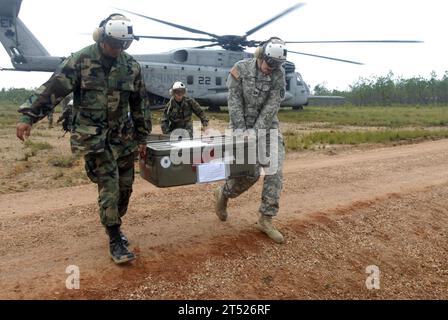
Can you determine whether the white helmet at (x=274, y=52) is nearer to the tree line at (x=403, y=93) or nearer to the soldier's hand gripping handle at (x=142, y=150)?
the soldier's hand gripping handle at (x=142, y=150)

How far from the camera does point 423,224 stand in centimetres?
538

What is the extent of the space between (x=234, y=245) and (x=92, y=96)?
6.20 feet

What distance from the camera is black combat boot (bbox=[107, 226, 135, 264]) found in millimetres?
3531

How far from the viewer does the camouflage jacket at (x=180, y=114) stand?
7.94 metres

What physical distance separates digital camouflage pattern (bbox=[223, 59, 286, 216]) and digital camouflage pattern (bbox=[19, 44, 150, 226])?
41.0 inches

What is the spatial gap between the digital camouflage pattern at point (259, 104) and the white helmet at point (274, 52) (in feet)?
0.58

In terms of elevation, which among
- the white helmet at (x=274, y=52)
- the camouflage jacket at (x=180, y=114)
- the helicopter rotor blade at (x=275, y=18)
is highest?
the helicopter rotor blade at (x=275, y=18)

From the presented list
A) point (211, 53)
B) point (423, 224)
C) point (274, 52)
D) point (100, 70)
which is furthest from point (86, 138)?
point (211, 53)

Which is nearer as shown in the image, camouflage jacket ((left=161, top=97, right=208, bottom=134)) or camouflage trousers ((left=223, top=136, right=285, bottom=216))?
camouflage trousers ((left=223, top=136, right=285, bottom=216))

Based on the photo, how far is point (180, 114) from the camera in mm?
8039

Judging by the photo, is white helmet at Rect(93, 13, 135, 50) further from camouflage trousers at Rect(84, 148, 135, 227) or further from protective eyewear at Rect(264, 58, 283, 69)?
protective eyewear at Rect(264, 58, 283, 69)

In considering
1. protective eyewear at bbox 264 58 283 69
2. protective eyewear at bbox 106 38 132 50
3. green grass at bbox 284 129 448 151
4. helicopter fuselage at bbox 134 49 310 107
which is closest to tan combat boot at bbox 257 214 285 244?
protective eyewear at bbox 264 58 283 69

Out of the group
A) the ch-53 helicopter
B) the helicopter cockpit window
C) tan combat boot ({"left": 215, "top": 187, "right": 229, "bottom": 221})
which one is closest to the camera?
tan combat boot ({"left": 215, "top": 187, "right": 229, "bottom": 221})

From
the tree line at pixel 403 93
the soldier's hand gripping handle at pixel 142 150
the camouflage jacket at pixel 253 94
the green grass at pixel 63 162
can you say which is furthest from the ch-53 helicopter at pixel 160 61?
the tree line at pixel 403 93
